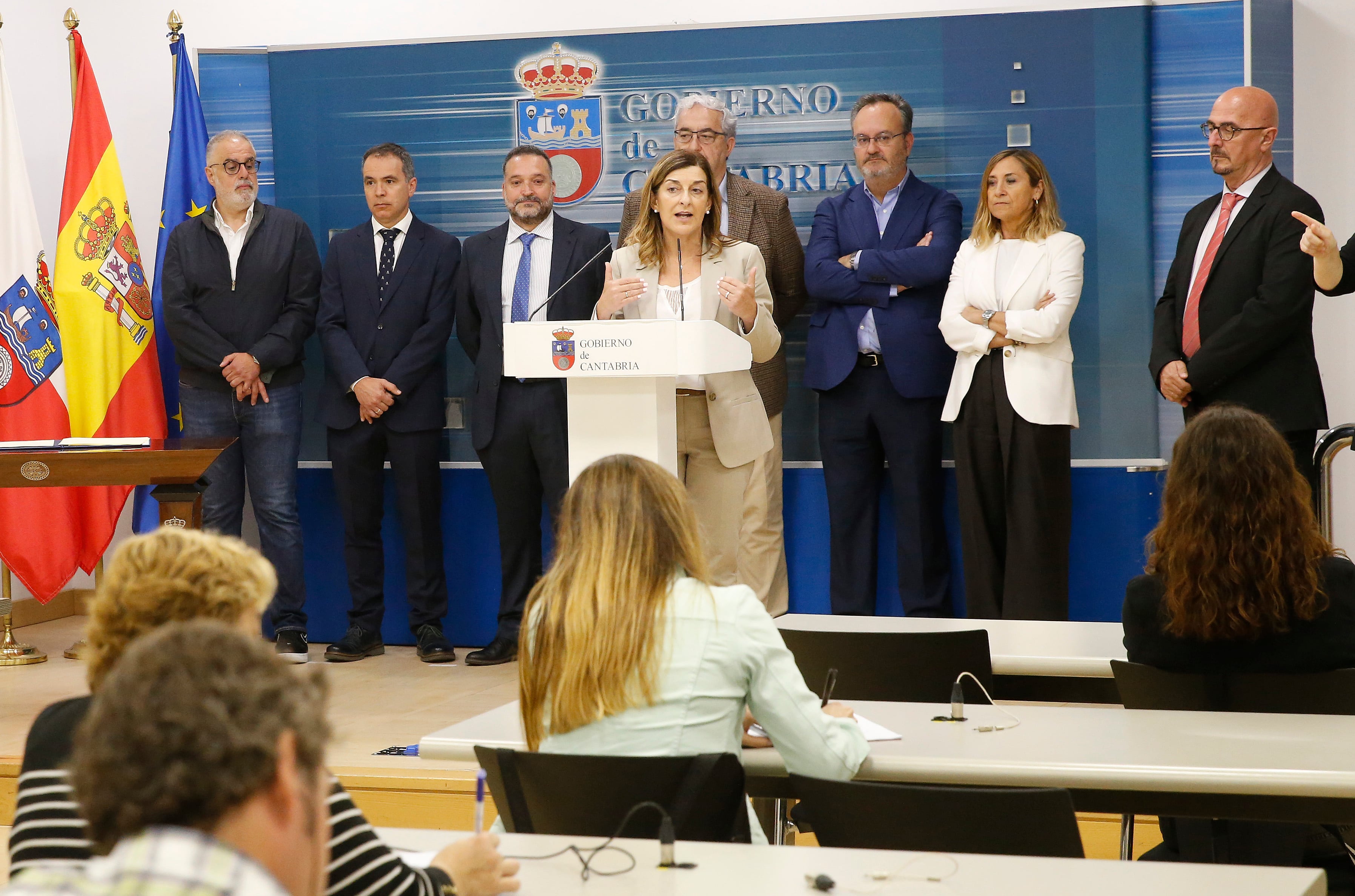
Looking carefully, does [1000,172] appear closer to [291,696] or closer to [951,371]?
[951,371]

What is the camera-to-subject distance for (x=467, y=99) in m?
5.96

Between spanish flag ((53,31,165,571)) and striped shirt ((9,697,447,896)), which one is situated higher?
spanish flag ((53,31,165,571))

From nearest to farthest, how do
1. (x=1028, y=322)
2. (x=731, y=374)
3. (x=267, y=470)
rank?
(x=731, y=374)
(x=1028, y=322)
(x=267, y=470)

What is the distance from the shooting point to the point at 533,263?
5551 mm

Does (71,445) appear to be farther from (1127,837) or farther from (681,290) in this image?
(1127,837)

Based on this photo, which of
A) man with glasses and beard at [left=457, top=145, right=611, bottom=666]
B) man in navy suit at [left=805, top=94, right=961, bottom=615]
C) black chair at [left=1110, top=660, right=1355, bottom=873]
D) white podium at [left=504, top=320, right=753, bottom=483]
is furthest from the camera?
man with glasses and beard at [left=457, top=145, right=611, bottom=666]

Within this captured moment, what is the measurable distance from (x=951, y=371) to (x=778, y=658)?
341 centimetres

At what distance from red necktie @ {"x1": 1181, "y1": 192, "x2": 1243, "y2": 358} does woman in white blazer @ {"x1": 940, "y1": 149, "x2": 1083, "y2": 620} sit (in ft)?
1.30

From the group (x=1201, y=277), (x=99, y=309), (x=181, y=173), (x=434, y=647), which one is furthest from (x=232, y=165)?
(x=1201, y=277)

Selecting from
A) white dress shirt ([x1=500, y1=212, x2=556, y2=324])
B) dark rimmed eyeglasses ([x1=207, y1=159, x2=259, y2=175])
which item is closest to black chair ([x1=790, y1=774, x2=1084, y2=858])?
white dress shirt ([x1=500, y1=212, x2=556, y2=324])

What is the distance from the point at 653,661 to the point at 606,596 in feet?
0.40

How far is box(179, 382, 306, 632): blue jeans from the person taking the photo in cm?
571

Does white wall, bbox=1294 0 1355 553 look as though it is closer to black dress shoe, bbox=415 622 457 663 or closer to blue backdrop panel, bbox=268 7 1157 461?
blue backdrop panel, bbox=268 7 1157 461

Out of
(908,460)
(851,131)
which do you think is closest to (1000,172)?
(851,131)
